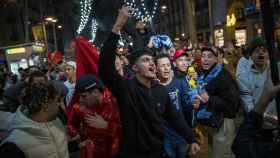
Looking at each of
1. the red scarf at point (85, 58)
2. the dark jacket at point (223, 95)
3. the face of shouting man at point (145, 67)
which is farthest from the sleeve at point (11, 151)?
the dark jacket at point (223, 95)

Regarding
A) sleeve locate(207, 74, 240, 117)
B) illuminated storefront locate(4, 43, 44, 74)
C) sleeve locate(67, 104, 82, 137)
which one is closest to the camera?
sleeve locate(67, 104, 82, 137)

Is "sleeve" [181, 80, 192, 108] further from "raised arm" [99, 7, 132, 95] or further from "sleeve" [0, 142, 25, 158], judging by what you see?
"sleeve" [0, 142, 25, 158]

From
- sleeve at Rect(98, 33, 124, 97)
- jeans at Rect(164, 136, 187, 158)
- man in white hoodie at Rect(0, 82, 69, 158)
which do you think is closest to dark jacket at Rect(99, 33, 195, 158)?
sleeve at Rect(98, 33, 124, 97)

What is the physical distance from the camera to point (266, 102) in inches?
90.4

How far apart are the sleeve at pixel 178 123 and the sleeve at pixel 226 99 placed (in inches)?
41.2

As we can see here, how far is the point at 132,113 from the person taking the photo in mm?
4145

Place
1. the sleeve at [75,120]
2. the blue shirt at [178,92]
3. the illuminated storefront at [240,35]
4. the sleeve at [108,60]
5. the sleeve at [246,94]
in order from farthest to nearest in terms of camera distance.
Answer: the illuminated storefront at [240,35]
the sleeve at [246,94]
the blue shirt at [178,92]
the sleeve at [75,120]
the sleeve at [108,60]

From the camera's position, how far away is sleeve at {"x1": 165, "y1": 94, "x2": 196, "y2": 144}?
4891 mm

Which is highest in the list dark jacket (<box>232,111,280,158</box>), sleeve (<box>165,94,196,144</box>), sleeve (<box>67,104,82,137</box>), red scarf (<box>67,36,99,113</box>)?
red scarf (<box>67,36,99,113</box>)

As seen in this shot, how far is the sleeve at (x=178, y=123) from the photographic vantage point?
16.0 feet

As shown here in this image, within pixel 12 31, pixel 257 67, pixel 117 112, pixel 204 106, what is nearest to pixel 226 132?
pixel 204 106

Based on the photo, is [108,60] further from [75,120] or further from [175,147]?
[175,147]

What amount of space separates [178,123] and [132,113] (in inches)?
37.5

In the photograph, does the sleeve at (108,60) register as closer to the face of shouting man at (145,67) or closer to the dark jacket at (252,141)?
the face of shouting man at (145,67)
